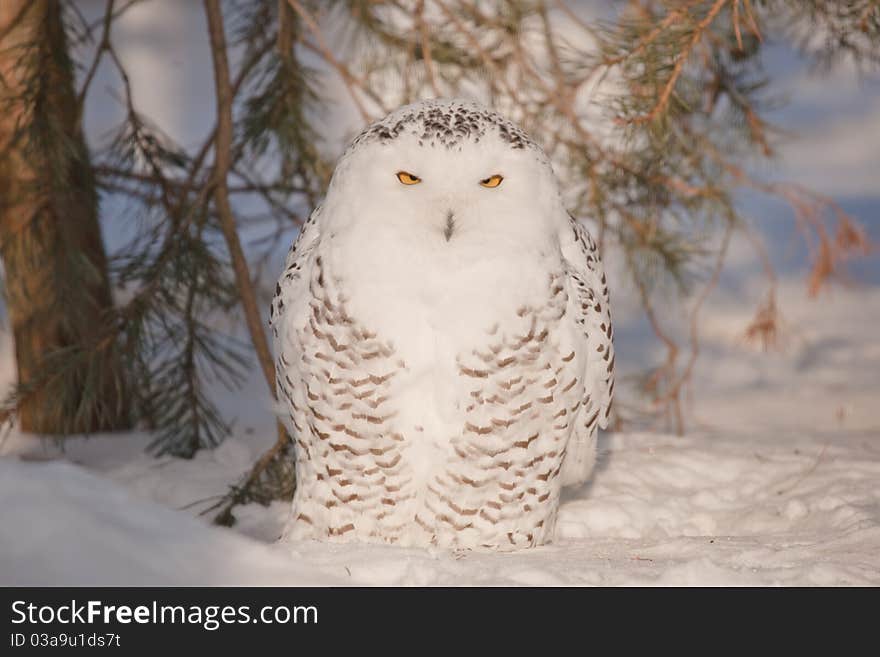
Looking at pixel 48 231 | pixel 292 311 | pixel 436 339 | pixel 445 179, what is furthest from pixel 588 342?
pixel 48 231

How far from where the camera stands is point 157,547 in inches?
52.6

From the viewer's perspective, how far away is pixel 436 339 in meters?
1.88

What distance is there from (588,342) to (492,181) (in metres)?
0.43

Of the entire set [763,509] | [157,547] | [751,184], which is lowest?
[763,509]

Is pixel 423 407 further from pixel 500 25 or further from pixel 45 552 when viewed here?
pixel 500 25

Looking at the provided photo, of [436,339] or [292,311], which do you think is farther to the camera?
[292,311]

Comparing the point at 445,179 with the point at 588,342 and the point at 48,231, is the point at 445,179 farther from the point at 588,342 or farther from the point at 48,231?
the point at 48,231

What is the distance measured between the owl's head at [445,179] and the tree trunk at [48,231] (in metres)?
1.12

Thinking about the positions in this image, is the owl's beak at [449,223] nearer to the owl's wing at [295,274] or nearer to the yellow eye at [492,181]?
the yellow eye at [492,181]

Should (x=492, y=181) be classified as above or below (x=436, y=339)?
above

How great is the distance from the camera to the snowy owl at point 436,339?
6.02 ft

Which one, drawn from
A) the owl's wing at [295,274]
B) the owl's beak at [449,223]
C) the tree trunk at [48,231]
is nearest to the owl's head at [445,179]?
the owl's beak at [449,223]
